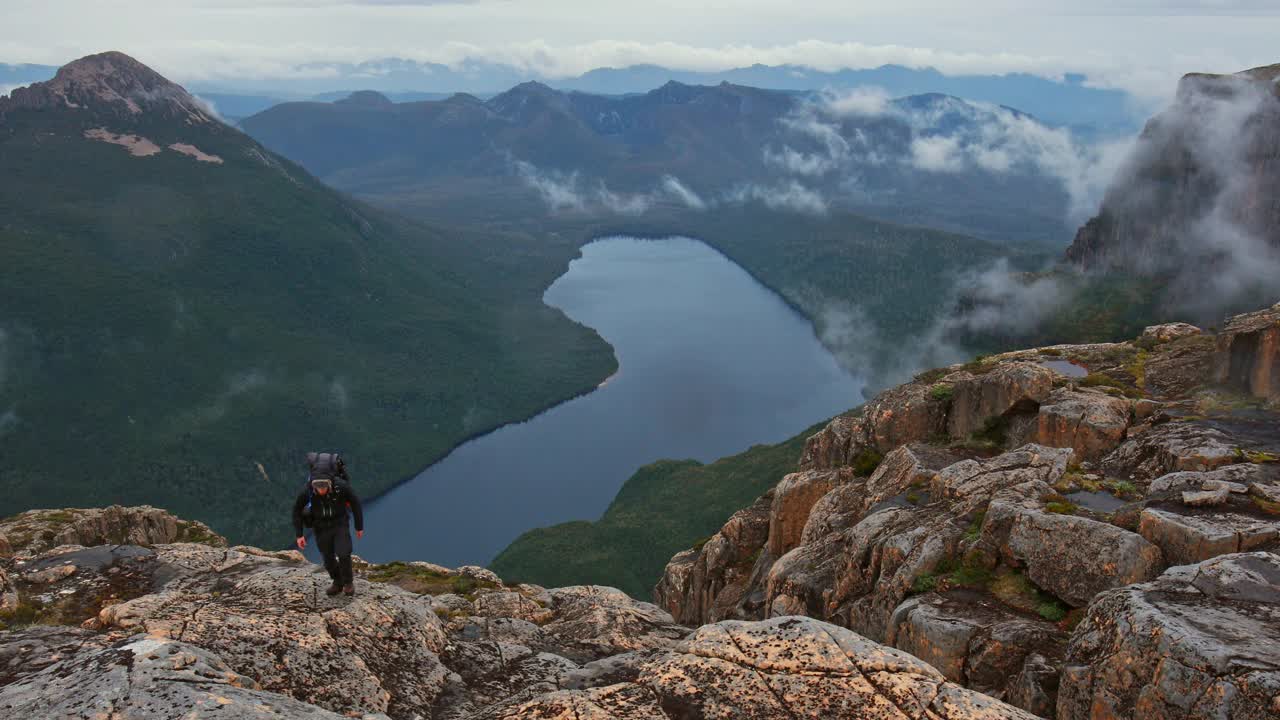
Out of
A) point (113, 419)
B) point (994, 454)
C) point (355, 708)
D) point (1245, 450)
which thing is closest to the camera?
point (355, 708)

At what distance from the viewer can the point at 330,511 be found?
19.0m

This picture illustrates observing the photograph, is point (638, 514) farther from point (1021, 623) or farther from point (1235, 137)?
point (1235, 137)

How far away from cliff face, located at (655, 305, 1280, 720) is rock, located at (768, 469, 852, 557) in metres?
0.09

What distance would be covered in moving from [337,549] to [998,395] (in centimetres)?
2853

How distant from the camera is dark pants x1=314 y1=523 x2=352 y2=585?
18312 mm

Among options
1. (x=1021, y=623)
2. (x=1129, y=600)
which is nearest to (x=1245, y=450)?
(x=1021, y=623)

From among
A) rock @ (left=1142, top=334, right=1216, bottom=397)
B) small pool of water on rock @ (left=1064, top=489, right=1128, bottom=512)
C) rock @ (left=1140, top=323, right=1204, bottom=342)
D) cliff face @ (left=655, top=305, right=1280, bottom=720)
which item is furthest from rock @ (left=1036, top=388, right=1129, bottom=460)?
rock @ (left=1140, top=323, right=1204, bottom=342)

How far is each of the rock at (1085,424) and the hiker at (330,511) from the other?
25859 millimetres

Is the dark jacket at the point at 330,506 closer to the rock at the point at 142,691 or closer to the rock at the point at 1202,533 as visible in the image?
the rock at the point at 142,691

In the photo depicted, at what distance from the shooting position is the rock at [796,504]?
3569cm

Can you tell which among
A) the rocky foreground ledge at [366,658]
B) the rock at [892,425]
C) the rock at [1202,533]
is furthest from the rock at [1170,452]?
the rocky foreground ledge at [366,658]

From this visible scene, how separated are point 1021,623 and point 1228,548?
4.73 m

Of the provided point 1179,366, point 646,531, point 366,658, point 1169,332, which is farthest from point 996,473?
point 646,531

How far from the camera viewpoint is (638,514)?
416 ft
